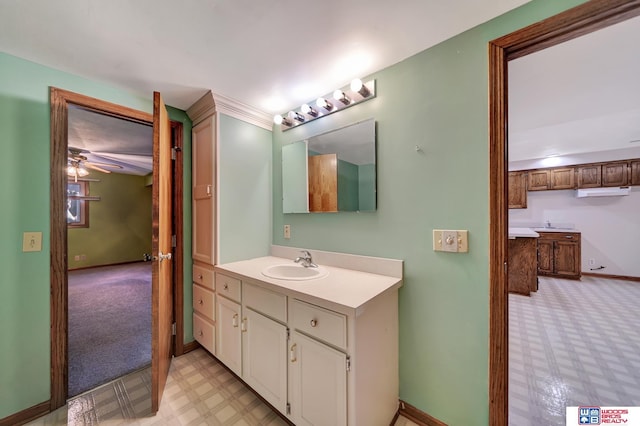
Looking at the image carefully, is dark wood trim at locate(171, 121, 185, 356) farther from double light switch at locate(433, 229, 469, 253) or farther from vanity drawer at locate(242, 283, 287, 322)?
double light switch at locate(433, 229, 469, 253)

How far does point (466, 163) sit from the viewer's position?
1.23 metres

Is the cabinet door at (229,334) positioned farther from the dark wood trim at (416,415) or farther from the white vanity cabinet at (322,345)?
the dark wood trim at (416,415)

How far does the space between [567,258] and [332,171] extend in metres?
5.18

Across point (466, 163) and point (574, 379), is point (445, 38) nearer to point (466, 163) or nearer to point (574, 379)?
point (466, 163)

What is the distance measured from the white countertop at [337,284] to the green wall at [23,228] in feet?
3.53

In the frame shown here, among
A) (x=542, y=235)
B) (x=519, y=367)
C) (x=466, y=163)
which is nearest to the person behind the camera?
(x=466, y=163)

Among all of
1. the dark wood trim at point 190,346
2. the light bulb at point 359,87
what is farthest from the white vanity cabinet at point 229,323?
the light bulb at point 359,87

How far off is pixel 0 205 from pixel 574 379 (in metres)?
3.95

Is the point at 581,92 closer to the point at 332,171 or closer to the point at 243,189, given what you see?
the point at 332,171

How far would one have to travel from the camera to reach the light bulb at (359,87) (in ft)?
4.91

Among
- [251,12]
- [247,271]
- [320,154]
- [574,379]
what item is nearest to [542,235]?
[574,379]

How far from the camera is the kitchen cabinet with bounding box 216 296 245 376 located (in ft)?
5.31

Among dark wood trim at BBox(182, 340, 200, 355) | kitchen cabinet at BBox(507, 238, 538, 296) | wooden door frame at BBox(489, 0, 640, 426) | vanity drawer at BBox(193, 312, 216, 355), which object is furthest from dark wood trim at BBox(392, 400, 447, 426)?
kitchen cabinet at BBox(507, 238, 538, 296)

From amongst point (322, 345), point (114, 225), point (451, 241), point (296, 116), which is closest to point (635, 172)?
point (451, 241)
